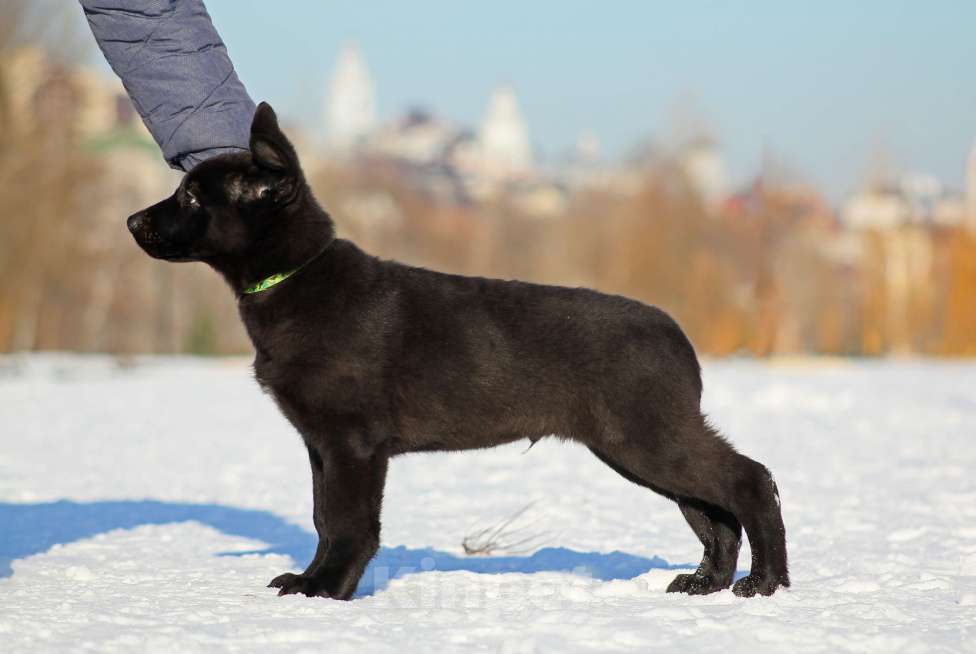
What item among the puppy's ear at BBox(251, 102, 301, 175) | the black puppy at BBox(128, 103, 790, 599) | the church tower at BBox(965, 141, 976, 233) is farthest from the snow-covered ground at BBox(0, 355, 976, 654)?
the church tower at BBox(965, 141, 976, 233)

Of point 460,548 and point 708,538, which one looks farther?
point 460,548

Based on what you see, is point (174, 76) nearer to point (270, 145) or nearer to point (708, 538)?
point (270, 145)

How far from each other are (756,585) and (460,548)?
1.97 meters

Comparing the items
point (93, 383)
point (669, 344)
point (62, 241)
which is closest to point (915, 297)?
point (62, 241)

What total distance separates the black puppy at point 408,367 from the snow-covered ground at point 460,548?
424 mm

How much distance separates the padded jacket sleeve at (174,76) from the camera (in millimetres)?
5215

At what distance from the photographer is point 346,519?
177 inches

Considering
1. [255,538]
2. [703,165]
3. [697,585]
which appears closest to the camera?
[697,585]

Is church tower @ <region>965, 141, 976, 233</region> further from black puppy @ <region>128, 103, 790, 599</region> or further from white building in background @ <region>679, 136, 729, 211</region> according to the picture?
black puppy @ <region>128, 103, 790, 599</region>

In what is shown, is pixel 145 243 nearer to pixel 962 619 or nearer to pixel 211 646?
pixel 211 646

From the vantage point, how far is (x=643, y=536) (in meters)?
6.59

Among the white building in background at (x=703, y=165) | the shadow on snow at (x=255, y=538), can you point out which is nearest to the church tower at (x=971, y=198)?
the white building in background at (x=703, y=165)

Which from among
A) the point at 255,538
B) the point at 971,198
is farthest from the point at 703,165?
the point at 255,538

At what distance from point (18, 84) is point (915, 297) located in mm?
29950
